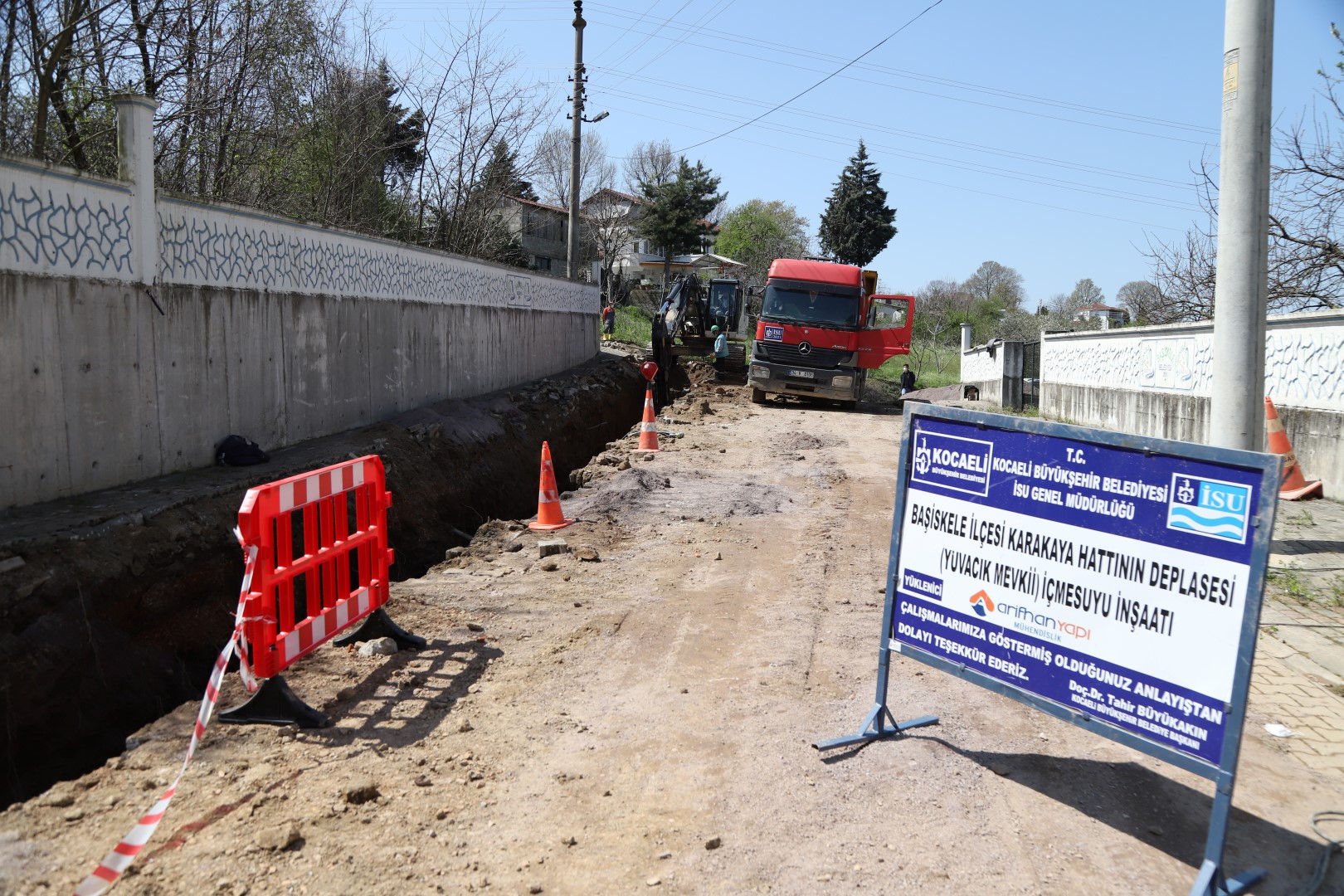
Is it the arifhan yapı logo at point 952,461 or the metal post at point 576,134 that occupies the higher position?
the metal post at point 576,134

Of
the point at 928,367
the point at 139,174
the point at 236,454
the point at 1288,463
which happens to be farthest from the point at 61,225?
the point at 928,367

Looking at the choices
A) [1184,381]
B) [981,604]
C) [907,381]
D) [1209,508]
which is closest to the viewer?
[1209,508]

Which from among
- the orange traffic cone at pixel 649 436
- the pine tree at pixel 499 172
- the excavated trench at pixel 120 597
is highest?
the pine tree at pixel 499 172

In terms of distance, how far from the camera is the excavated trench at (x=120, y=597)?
228 inches

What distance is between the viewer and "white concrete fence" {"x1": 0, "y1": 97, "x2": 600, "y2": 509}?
7.39 meters

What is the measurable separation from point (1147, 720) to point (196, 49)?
14554mm

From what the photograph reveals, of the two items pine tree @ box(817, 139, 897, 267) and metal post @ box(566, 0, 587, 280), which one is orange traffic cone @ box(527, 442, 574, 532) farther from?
pine tree @ box(817, 139, 897, 267)

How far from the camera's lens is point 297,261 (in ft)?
37.0

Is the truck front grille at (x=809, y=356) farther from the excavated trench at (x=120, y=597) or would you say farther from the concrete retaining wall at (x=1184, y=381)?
the excavated trench at (x=120, y=597)

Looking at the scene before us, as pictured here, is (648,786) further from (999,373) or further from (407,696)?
(999,373)

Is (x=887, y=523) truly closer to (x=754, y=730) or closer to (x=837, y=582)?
(x=837, y=582)

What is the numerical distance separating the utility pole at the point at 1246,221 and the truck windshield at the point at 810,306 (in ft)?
46.6

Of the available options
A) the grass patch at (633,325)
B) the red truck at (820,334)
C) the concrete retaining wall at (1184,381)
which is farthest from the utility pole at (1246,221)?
the grass patch at (633,325)

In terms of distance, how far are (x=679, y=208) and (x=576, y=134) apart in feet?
106
